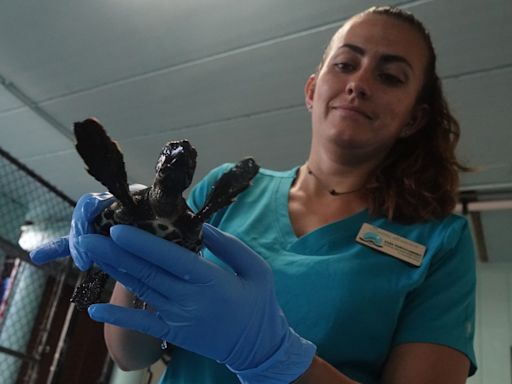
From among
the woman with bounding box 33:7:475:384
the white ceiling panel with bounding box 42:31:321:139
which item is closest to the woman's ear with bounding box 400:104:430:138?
the woman with bounding box 33:7:475:384

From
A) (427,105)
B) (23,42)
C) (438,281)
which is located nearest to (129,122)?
(23,42)

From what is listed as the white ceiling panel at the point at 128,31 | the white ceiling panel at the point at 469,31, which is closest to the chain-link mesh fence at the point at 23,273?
the white ceiling panel at the point at 128,31

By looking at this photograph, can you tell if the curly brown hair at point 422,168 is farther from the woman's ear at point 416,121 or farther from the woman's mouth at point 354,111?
the woman's mouth at point 354,111

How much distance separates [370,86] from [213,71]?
4.59ft

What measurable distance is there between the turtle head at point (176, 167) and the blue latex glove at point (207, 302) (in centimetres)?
6

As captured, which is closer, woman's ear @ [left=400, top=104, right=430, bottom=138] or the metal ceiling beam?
woman's ear @ [left=400, top=104, right=430, bottom=138]

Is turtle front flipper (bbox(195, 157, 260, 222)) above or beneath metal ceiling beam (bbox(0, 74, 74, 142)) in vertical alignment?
beneath

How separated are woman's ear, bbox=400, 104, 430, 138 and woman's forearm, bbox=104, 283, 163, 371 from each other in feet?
1.77

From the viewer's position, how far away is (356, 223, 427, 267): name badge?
2.57 ft

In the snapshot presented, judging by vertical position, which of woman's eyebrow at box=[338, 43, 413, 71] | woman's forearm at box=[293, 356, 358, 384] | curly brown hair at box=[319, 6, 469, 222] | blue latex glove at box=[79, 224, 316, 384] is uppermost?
woman's eyebrow at box=[338, 43, 413, 71]

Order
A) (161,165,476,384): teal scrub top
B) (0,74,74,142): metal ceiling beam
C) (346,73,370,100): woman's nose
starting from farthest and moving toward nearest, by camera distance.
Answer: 1. (0,74,74,142): metal ceiling beam
2. (346,73,370,100): woman's nose
3. (161,165,476,384): teal scrub top

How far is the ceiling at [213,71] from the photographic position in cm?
181

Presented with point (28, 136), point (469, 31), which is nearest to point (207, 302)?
point (469, 31)

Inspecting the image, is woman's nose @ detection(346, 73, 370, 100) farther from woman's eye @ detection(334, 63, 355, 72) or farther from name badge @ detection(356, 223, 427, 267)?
name badge @ detection(356, 223, 427, 267)
